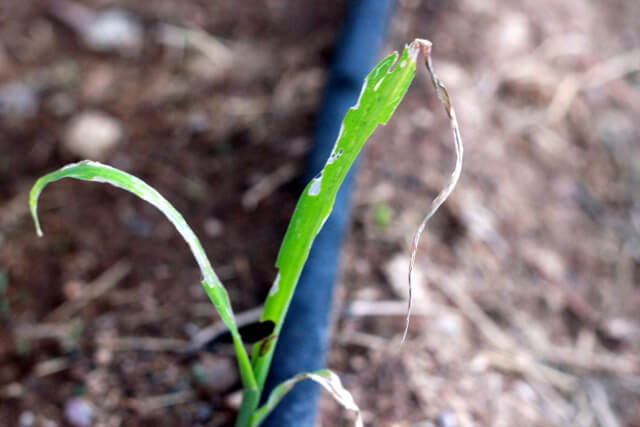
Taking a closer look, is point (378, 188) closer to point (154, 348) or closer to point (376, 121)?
point (154, 348)

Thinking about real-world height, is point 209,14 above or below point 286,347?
above

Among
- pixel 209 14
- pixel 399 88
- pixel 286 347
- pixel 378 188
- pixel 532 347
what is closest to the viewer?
pixel 399 88

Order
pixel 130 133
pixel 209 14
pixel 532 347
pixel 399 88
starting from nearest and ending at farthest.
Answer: pixel 399 88 < pixel 532 347 < pixel 130 133 < pixel 209 14

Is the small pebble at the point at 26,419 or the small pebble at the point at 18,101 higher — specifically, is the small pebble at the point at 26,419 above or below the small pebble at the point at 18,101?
below

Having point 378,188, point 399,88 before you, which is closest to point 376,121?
point 399,88

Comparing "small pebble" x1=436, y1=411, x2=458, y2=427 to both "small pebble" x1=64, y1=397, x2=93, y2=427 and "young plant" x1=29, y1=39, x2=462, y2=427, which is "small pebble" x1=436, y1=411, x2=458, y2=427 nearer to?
"young plant" x1=29, y1=39, x2=462, y2=427

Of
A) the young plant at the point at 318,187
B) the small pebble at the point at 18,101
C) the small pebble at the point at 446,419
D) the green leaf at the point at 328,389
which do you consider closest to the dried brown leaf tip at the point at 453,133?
the young plant at the point at 318,187

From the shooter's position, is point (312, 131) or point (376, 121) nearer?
point (376, 121)

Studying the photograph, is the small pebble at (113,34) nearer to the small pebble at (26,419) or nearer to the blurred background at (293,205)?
the blurred background at (293,205)
